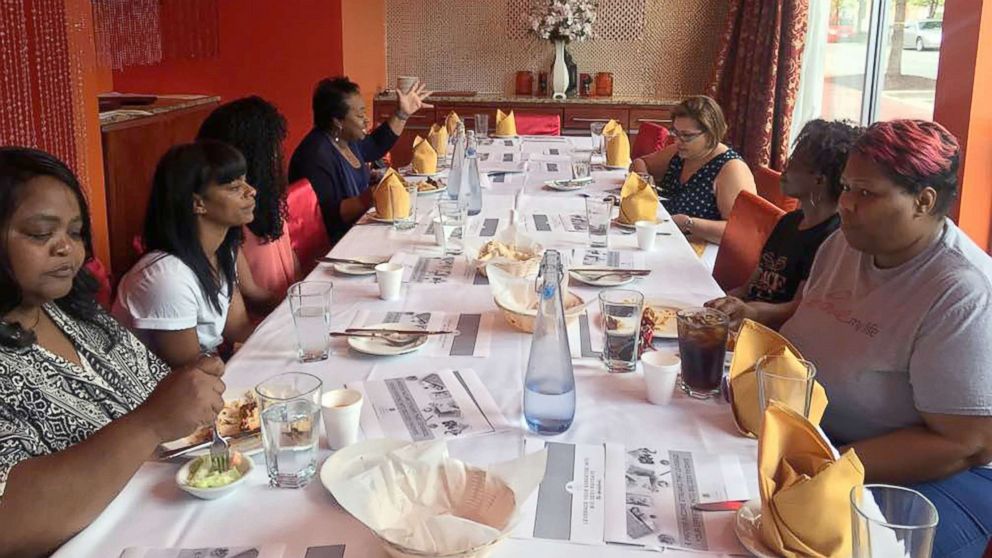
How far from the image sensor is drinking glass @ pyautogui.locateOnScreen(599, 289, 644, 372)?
4.97 ft

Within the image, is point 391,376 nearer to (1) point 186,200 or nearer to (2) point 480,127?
(1) point 186,200

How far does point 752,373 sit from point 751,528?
314 mm

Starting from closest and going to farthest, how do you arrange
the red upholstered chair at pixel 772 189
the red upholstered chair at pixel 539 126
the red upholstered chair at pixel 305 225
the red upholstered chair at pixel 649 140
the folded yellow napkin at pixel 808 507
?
the folded yellow napkin at pixel 808 507
the red upholstered chair at pixel 305 225
the red upholstered chair at pixel 772 189
the red upholstered chair at pixel 649 140
the red upholstered chair at pixel 539 126

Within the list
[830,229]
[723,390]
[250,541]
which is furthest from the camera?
[830,229]

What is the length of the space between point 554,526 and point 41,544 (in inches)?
23.6

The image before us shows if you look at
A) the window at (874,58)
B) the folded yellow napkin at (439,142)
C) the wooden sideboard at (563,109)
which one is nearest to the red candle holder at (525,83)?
the wooden sideboard at (563,109)

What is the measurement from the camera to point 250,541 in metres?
1.00

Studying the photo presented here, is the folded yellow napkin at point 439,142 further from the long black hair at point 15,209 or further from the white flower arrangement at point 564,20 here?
the long black hair at point 15,209

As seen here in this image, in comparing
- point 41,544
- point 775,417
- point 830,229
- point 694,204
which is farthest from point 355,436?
point 694,204

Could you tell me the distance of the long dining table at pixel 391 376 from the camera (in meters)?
1.01

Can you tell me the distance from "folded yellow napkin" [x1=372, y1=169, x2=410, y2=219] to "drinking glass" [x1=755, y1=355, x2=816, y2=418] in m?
1.65

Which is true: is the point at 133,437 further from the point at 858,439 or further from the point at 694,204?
the point at 694,204

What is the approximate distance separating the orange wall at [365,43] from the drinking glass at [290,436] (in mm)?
4242

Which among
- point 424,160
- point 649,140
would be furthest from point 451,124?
point 649,140
